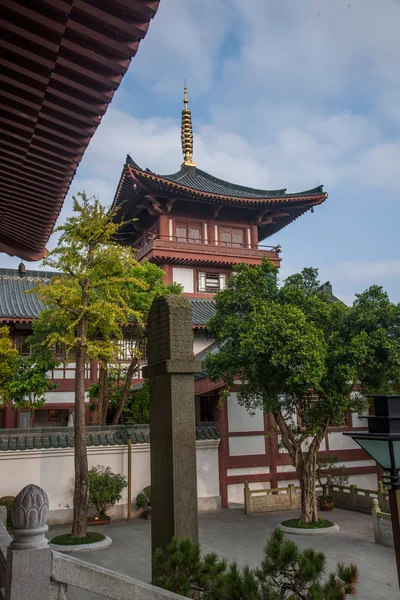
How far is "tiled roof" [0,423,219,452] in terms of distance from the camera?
1462 centimetres

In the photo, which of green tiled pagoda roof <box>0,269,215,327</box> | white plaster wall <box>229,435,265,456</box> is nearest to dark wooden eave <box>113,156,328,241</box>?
green tiled pagoda roof <box>0,269,215,327</box>

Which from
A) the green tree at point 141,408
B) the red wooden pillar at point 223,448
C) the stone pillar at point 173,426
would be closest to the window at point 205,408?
the green tree at point 141,408

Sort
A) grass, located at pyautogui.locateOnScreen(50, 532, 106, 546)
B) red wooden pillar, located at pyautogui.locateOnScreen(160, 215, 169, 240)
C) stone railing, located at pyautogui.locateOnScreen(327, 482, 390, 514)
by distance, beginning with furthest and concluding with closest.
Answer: red wooden pillar, located at pyautogui.locateOnScreen(160, 215, 169, 240), stone railing, located at pyautogui.locateOnScreen(327, 482, 390, 514), grass, located at pyautogui.locateOnScreen(50, 532, 106, 546)

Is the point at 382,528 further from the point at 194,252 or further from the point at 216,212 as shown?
the point at 216,212

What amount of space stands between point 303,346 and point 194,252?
15.5 m

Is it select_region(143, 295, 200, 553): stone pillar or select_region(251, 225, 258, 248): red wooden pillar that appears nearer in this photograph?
select_region(143, 295, 200, 553): stone pillar

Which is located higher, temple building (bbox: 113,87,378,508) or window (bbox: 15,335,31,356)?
temple building (bbox: 113,87,378,508)

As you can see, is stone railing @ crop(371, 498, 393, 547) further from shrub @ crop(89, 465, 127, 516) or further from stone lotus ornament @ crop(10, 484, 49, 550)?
stone lotus ornament @ crop(10, 484, 49, 550)

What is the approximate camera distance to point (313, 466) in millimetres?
13828

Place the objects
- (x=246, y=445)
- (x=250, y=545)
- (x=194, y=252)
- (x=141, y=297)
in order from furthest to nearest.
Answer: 1. (x=194, y=252)
2. (x=246, y=445)
3. (x=141, y=297)
4. (x=250, y=545)

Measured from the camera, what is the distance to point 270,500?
16156 mm

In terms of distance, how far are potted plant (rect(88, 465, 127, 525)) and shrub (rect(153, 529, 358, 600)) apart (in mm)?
10502

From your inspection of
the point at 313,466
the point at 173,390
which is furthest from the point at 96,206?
the point at 313,466

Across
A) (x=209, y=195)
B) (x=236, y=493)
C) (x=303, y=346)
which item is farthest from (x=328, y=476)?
(x=209, y=195)
